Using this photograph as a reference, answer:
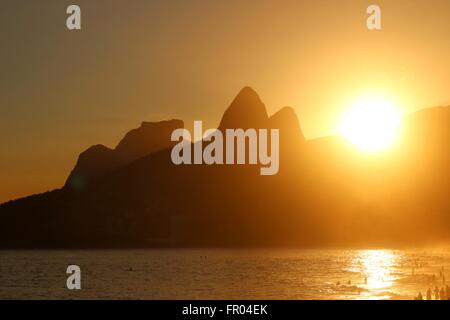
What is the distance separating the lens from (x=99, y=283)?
451 feet

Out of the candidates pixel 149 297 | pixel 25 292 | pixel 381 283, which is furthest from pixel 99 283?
pixel 381 283

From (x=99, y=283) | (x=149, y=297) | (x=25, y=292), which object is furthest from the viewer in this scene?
(x=99, y=283)

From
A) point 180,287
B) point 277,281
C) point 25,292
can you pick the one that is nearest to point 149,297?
point 180,287
